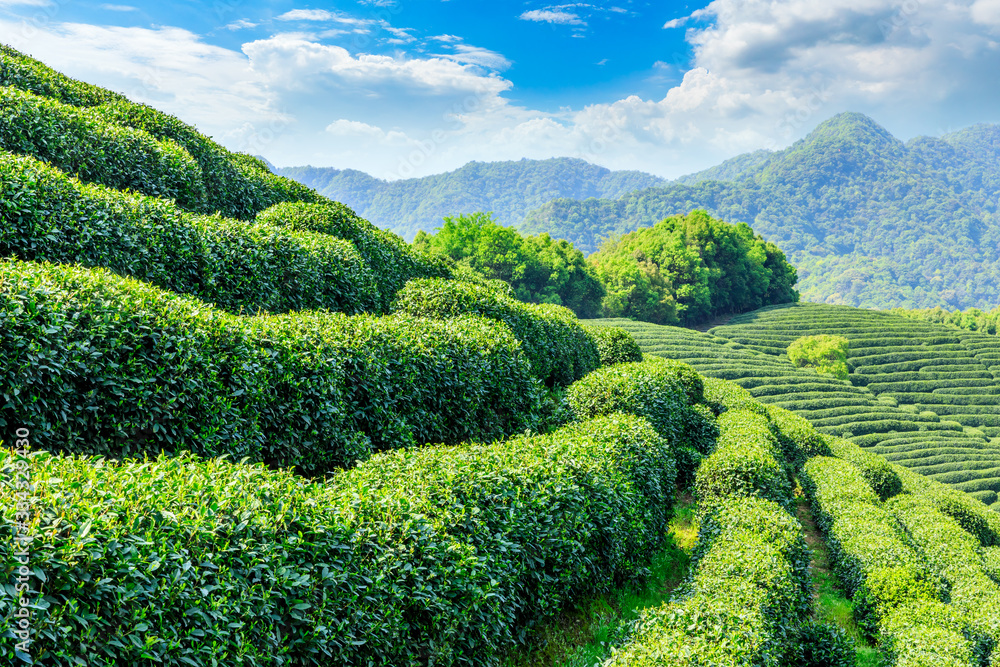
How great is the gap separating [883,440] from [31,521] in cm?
5364

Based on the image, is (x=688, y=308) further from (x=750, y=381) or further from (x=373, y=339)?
(x=373, y=339)

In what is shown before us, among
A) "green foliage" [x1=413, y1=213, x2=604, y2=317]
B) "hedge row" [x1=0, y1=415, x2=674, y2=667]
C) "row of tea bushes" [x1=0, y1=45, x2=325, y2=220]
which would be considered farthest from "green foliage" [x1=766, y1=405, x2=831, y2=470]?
"green foliage" [x1=413, y1=213, x2=604, y2=317]

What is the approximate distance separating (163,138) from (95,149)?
280 centimetres

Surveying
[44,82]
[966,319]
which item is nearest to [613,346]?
[44,82]

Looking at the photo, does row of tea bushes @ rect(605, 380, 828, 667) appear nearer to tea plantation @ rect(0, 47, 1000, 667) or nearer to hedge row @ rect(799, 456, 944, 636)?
tea plantation @ rect(0, 47, 1000, 667)

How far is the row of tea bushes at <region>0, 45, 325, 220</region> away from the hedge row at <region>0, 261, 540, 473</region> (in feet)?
19.5

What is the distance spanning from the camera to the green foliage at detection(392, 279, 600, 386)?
40.4 feet

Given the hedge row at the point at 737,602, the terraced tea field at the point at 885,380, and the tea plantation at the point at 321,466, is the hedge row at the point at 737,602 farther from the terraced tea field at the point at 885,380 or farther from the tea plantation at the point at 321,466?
the terraced tea field at the point at 885,380

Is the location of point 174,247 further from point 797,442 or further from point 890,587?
point 797,442

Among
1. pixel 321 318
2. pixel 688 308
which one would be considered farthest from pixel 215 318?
pixel 688 308

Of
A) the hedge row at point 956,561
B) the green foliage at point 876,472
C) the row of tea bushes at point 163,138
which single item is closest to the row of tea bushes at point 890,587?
the hedge row at point 956,561

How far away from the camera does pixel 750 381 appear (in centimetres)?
4947

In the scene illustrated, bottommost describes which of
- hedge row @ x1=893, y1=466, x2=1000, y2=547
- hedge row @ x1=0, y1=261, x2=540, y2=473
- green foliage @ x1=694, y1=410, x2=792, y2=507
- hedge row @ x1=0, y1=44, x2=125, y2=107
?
hedge row @ x1=893, y1=466, x2=1000, y2=547

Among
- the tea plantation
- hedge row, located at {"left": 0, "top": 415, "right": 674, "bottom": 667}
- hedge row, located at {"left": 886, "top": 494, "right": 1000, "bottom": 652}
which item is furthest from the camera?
hedge row, located at {"left": 886, "top": 494, "right": 1000, "bottom": 652}
